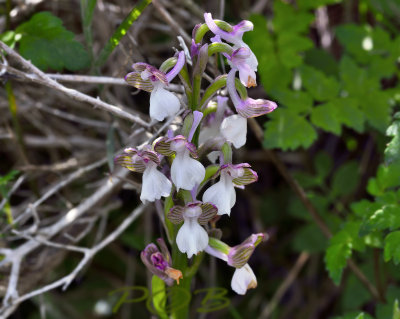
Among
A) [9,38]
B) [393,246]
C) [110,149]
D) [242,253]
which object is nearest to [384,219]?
[393,246]

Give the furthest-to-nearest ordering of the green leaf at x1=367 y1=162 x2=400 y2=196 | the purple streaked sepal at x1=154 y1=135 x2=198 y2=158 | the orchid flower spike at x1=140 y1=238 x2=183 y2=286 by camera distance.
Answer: the green leaf at x1=367 y1=162 x2=400 y2=196, the orchid flower spike at x1=140 y1=238 x2=183 y2=286, the purple streaked sepal at x1=154 y1=135 x2=198 y2=158

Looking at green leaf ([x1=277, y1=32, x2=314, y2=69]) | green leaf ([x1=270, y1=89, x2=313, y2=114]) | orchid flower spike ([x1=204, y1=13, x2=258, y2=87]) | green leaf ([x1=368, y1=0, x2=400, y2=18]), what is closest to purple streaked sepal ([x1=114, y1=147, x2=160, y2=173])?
orchid flower spike ([x1=204, y1=13, x2=258, y2=87])

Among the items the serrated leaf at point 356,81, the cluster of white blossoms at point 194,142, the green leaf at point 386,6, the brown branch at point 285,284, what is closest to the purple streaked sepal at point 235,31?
the cluster of white blossoms at point 194,142

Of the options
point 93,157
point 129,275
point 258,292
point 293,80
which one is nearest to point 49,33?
point 93,157

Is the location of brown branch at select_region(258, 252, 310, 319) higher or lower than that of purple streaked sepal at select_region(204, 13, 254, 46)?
lower

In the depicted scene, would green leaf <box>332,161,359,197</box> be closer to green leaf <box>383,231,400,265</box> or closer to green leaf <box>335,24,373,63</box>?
green leaf <box>335,24,373,63</box>

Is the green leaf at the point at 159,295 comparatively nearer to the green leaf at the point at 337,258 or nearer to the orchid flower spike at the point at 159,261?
the orchid flower spike at the point at 159,261
